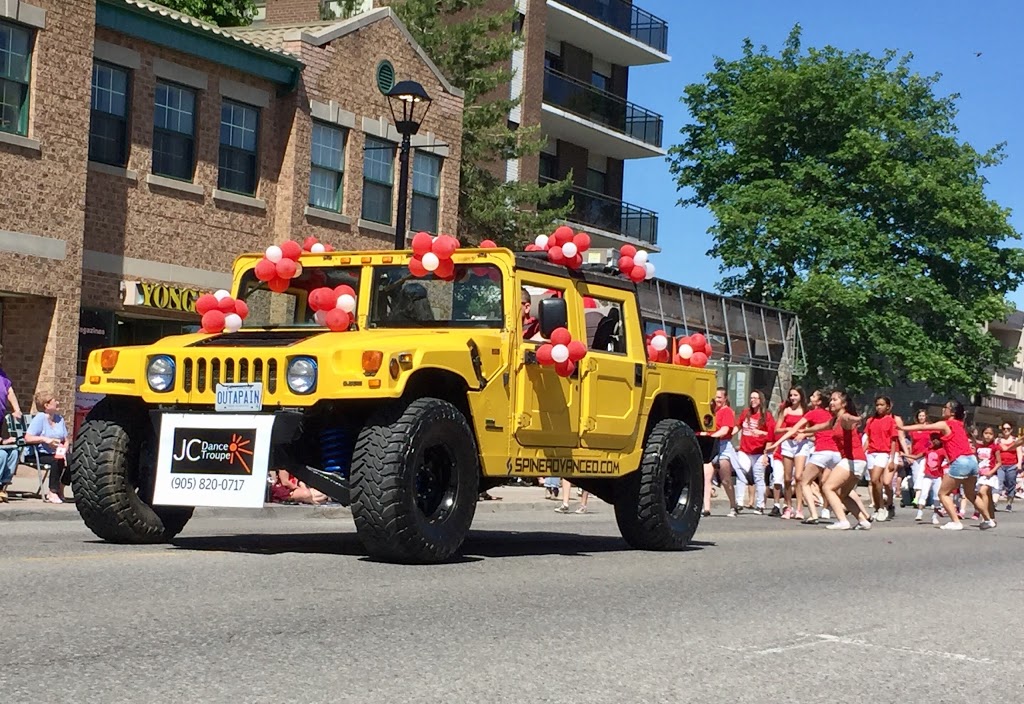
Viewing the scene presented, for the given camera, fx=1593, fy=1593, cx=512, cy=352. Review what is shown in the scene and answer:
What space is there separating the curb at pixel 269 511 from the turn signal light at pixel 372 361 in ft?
21.0

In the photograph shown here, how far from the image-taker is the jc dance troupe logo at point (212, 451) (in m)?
10.1

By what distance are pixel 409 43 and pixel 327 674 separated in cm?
2438

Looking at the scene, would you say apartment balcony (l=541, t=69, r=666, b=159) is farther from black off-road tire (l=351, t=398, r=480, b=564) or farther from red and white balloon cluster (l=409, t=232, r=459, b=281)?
black off-road tire (l=351, t=398, r=480, b=564)

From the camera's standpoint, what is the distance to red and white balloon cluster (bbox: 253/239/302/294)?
11.8m

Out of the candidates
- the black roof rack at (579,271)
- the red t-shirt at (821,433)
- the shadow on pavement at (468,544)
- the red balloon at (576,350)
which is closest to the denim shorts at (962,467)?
the red t-shirt at (821,433)

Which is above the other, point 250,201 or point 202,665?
point 250,201

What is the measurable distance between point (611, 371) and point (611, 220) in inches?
1328

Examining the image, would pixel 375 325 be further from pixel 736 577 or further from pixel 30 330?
pixel 30 330

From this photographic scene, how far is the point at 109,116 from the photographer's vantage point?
23.4m

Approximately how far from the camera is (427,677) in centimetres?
631

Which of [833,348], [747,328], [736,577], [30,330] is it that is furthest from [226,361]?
[833,348]

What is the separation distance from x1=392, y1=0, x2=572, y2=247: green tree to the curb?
→ 12.0 m

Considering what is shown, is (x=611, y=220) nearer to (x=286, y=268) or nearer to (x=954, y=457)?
(x=954, y=457)

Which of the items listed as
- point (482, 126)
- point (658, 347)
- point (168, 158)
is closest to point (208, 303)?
point (658, 347)
